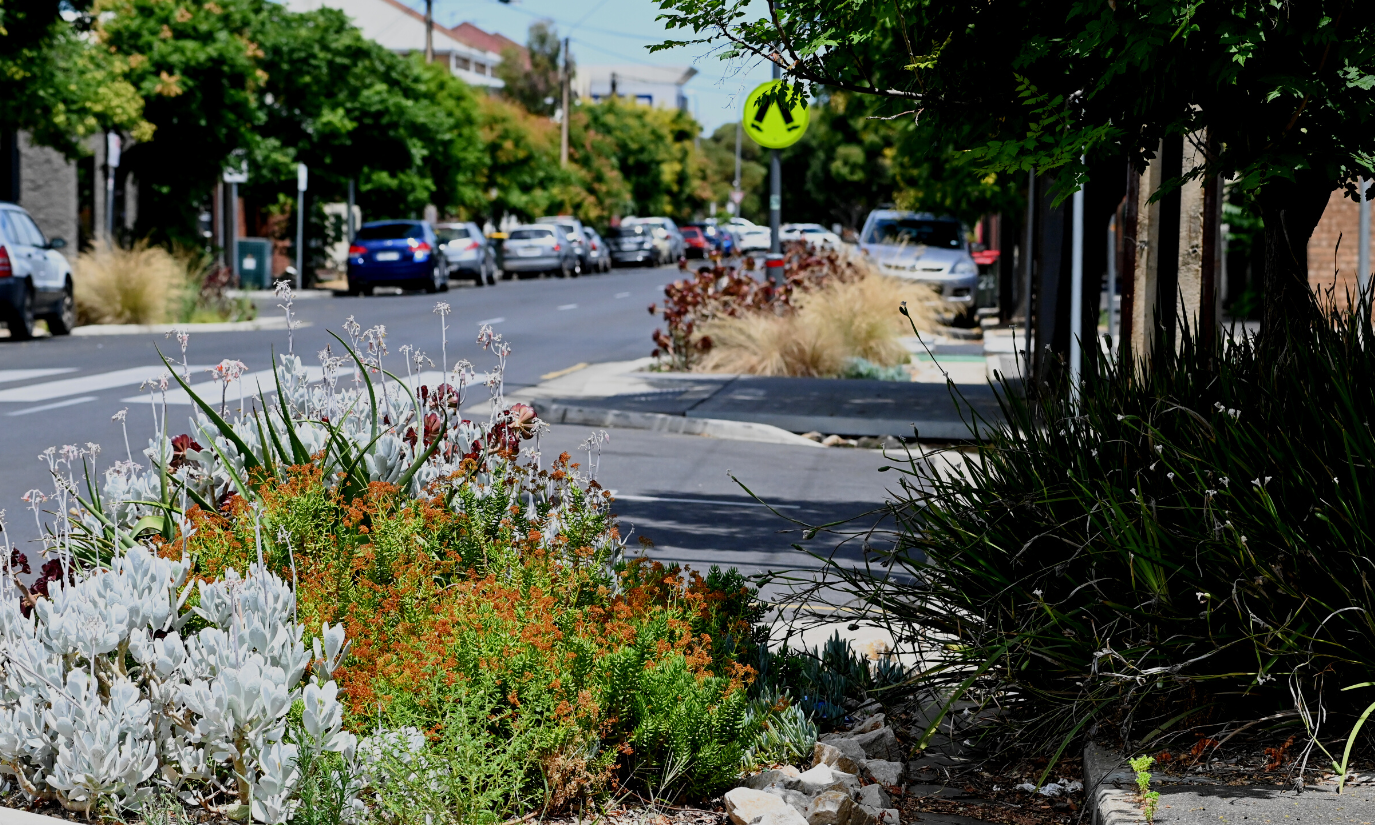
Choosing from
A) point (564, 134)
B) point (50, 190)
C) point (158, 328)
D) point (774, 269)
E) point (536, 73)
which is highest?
point (536, 73)

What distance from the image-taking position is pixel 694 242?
66875mm

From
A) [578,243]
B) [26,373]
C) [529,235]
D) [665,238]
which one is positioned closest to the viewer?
[26,373]

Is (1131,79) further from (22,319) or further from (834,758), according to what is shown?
(22,319)

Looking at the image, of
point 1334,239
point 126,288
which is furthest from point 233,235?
point 1334,239

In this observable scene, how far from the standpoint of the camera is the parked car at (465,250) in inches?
1521

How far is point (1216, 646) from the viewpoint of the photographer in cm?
412

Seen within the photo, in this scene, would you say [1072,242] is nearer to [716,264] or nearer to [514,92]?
[716,264]

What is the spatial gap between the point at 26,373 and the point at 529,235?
99.4ft

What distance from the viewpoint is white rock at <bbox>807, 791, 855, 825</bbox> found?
12.5ft

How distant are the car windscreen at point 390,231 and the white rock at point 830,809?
31.6 m

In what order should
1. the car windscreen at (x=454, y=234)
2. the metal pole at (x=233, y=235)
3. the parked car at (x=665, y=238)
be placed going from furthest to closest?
the parked car at (x=665, y=238) < the car windscreen at (x=454, y=234) < the metal pole at (x=233, y=235)

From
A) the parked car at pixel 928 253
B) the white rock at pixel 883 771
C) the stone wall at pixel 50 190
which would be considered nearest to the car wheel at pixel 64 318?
the parked car at pixel 928 253

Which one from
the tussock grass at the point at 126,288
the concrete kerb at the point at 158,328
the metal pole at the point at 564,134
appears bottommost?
the concrete kerb at the point at 158,328

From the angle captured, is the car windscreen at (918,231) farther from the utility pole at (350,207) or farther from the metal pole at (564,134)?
the metal pole at (564,134)
